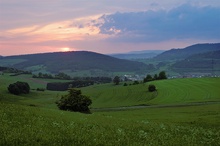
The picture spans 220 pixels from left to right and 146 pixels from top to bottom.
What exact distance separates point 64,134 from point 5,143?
4268mm

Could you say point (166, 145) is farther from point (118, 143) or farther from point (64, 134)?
point (64, 134)

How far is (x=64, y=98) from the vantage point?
78.8 metres

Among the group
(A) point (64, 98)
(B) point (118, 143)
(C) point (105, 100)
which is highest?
(B) point (118, 143)

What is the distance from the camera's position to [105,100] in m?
167

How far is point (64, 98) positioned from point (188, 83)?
406ft

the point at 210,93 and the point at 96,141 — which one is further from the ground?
the point at 96,141

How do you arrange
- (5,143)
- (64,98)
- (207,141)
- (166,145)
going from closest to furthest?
1. (5,143)
2. (166,145)
3. (207,141)
4. (64,98)

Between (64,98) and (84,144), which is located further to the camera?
(64,98)

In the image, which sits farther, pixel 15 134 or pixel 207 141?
pixel 207 141

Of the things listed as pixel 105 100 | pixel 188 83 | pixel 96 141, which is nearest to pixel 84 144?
pixel 96 141

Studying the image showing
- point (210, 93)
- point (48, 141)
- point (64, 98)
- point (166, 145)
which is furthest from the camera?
point (210, 93)

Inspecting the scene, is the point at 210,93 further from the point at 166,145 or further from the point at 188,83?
the point at 166,145

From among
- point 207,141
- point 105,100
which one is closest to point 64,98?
point 207,141

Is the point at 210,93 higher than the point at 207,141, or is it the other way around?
the point at 207,141
